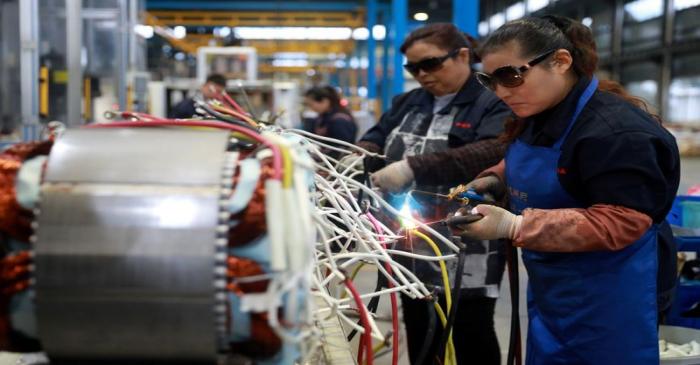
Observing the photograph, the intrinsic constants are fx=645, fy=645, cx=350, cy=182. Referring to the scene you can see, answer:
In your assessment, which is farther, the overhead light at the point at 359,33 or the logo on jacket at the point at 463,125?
the overhead light at the point at 359,33

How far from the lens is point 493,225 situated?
1.22m

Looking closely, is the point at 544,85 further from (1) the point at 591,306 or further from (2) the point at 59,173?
(2) the point at 59,173

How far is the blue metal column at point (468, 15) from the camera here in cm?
390

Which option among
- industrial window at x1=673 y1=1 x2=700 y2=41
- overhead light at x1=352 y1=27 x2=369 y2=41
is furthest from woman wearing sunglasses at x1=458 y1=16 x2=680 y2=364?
industrial window at x1=673 y1=1 x2=700 y2=41

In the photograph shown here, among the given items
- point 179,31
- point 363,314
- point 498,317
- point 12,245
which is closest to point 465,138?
point 363,314

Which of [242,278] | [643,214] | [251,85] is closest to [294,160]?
[242,278]

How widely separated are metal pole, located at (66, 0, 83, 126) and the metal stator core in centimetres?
383

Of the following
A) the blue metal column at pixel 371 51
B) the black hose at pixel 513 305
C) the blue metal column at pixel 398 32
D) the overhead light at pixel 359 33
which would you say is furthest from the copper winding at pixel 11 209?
the overhead light at pixel 359 33

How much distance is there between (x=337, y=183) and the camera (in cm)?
131

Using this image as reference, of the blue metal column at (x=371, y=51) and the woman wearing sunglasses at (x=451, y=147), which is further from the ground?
the blue metal column at (x=371, y=51)

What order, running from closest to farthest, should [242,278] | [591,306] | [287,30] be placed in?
[242,278]
[591,306]
[287,30]

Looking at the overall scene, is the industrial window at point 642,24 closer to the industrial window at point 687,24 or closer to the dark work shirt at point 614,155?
the industrial window at point 687,24

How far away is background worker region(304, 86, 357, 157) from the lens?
15.2ft

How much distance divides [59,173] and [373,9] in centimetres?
878
